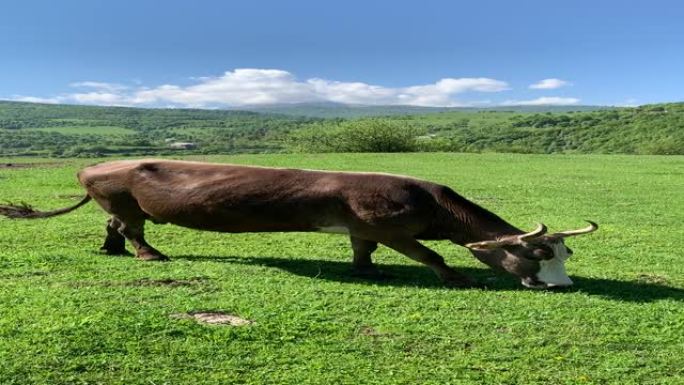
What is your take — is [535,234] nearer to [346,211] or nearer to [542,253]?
[542,253]

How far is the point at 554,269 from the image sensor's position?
→ 27.6 feet

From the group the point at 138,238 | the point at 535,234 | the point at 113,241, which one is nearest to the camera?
the point at 535,234

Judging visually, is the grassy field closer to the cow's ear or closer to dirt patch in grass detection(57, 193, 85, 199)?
the cow's ear

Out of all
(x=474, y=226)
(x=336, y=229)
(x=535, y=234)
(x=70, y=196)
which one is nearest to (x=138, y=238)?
(x=336, y=229)

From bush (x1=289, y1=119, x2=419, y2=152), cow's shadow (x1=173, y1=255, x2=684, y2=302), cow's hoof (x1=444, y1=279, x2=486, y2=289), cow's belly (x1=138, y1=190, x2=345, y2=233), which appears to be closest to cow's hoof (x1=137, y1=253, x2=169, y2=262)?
cow's shadow (x1=173, y1=255, x2=684, y2=302)

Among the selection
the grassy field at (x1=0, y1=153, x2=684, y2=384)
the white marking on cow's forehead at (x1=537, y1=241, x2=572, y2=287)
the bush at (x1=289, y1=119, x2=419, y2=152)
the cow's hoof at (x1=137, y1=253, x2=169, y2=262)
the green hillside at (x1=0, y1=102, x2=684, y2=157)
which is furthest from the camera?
the green hillside at (x1=0, y1=102, x2=684, y2=157)

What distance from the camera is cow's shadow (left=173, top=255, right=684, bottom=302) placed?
8.45 meters

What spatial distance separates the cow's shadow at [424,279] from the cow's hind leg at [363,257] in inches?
4.8

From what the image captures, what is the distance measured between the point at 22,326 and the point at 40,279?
2244mm

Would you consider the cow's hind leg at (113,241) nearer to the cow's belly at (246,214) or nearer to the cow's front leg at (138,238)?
the cow's front leg at (138,238)

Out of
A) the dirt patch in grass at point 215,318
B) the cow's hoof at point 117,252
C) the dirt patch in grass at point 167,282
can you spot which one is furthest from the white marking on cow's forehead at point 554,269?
the cow's hoof at point 117,252

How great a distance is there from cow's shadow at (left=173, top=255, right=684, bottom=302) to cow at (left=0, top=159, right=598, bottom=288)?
0.83 feet

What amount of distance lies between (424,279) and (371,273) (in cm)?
71

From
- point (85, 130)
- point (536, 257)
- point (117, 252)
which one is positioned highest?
point (536, 257)
